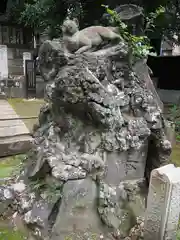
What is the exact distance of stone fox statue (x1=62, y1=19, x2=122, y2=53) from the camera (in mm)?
2424

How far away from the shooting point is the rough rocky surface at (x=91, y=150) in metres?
2.12

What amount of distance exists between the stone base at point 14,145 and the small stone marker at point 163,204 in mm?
2940

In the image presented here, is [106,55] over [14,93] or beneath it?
over

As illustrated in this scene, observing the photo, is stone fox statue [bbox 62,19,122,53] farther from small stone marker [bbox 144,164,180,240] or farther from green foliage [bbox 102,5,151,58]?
small stone marker [bbox 144,164,180,240]

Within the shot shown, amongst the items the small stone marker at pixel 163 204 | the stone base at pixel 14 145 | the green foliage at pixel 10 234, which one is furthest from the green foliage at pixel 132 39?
the stone base at pixel 14 145

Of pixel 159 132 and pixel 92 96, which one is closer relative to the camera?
pixel 92 96

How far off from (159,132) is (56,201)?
1.23m

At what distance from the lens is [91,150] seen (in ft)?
7.45

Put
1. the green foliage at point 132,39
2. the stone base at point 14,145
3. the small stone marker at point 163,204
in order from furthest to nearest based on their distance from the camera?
the stone base at point 14,145 < the green foliage at point 132,39 < the small stone marker at point 163,204

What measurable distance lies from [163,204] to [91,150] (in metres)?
0.74

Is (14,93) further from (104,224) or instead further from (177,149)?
(104,224)

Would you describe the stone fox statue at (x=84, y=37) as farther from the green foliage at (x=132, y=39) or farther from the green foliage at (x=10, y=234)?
the green foliage at (x=10, y=234)

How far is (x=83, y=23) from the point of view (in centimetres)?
606

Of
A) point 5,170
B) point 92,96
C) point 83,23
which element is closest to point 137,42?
point 92,96
